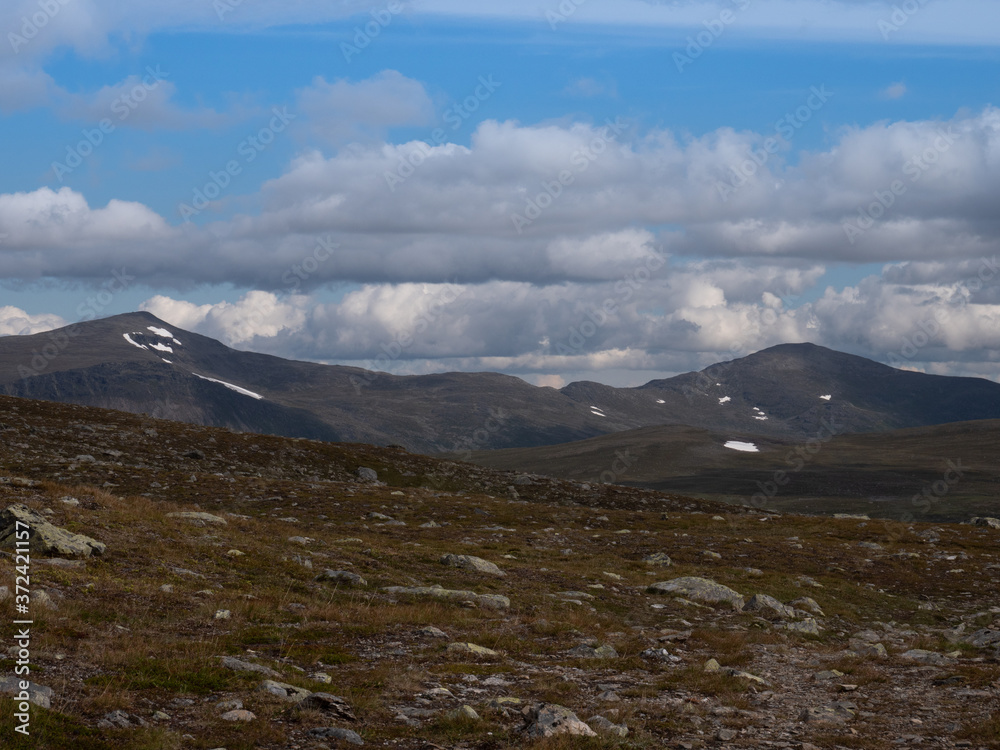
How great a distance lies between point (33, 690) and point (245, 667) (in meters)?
3.53

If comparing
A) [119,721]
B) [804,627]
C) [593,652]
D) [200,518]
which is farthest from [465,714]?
[200,518]

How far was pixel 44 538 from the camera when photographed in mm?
19047

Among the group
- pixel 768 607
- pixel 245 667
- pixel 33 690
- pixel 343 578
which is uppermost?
pixel 33 690

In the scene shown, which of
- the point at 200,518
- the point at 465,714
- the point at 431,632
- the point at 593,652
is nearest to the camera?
the point at 465,714

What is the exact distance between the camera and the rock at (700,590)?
27250 millimetres

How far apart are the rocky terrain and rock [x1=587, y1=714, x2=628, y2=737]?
4cm

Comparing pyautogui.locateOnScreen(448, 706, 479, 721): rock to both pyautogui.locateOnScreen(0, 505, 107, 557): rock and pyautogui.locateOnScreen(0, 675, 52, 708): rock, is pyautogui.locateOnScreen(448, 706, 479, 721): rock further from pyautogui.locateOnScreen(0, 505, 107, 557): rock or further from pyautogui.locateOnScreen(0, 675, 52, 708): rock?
pyautogui.locateOnScreen(0, 505, 107, 557): rock

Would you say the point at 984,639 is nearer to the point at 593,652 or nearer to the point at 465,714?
A: the point at 593,652

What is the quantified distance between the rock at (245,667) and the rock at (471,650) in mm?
4152

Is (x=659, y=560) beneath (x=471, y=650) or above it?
beneath

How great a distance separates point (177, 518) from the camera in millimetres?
27266

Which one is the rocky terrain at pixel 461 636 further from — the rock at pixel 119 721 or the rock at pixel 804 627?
A: the rock at pixel 804 627

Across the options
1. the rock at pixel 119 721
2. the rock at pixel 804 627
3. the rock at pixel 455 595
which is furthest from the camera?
the rock at pixel 804 627

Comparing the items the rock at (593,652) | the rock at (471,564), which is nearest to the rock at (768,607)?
the rock at (471,564)
